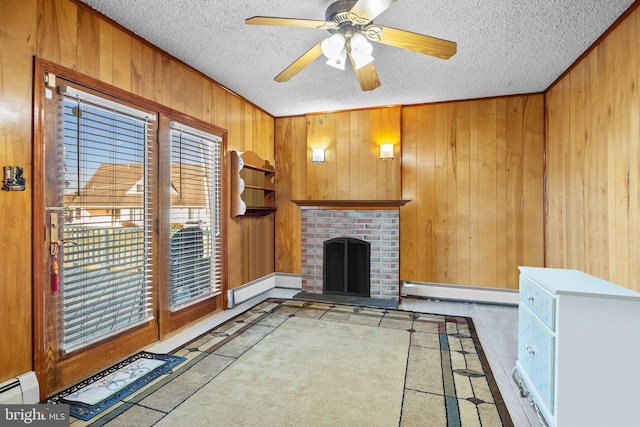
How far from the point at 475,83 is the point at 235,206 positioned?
3.09 metres

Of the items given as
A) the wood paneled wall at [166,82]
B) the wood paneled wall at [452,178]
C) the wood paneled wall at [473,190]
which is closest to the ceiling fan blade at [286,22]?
the wood paneled wall at [166,82]

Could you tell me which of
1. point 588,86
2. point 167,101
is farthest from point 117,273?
point 588,86

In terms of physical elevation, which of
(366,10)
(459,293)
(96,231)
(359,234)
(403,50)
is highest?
(403,50)

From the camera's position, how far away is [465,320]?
3.49 m

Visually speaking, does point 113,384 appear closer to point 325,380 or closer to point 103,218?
point 103,218

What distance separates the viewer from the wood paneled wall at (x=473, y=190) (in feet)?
13.2

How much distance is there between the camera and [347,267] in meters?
4.48

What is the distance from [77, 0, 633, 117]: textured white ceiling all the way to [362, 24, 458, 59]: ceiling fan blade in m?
0.37

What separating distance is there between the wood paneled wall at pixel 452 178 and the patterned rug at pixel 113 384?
2.98 meters

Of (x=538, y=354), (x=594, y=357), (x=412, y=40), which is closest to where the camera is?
(x=594, y=357)

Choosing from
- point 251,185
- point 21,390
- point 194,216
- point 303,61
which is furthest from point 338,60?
point 21,390

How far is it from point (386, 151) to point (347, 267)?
65.2 inches

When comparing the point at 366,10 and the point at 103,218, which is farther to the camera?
the point at 103,218

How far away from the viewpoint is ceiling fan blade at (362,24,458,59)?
6.36ft
